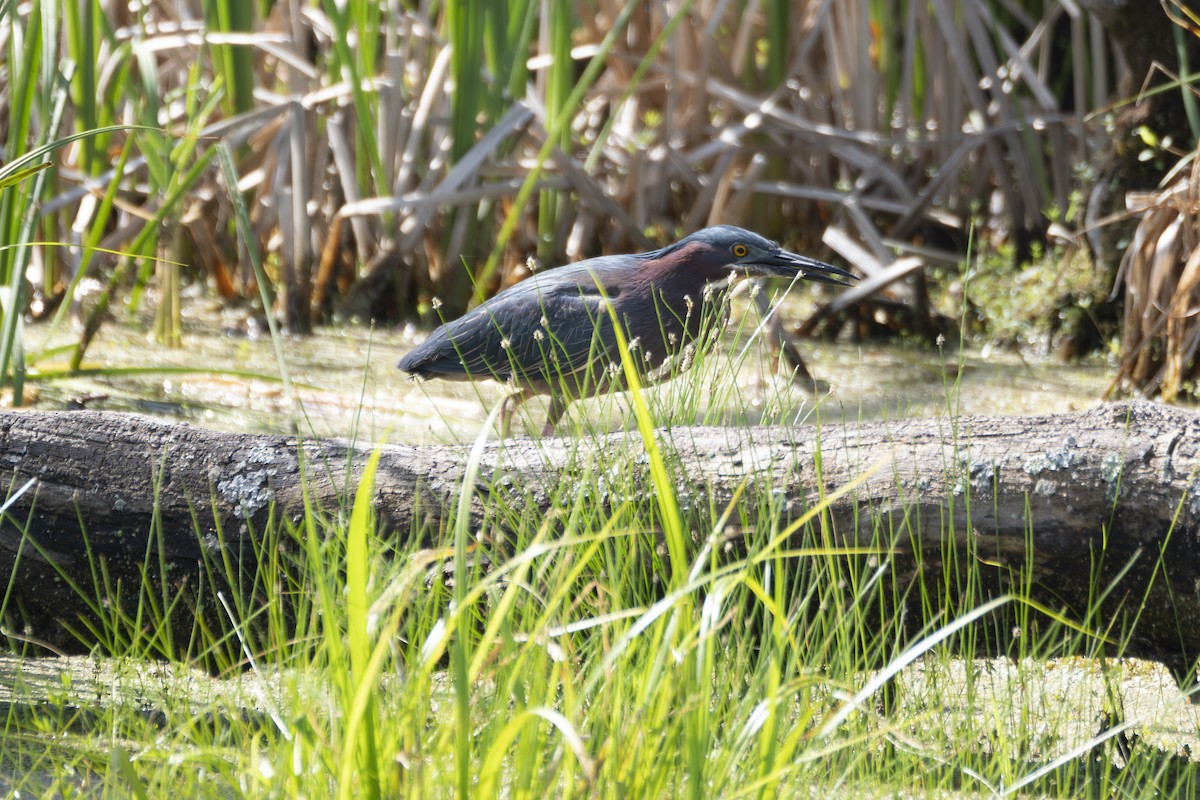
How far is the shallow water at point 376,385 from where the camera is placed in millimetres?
3801

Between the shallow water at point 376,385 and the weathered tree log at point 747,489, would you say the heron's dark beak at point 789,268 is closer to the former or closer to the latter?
the shallow water at point 376,385

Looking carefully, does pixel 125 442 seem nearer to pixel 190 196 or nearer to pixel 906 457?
pixel 906 457

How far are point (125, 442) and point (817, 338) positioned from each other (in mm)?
3433

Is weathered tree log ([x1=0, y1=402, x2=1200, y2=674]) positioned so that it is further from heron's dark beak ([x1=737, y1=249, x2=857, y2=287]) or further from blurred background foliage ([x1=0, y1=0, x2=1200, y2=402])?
blurred background foliage ([x1=0, y1=0, x2=1200, y2=402])

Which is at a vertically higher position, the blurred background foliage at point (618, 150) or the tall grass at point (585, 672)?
the blurred background foliage at point (618, 150)

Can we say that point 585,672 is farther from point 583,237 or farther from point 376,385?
point 583,237

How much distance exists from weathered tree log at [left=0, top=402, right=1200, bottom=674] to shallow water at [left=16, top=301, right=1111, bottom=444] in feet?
3.75

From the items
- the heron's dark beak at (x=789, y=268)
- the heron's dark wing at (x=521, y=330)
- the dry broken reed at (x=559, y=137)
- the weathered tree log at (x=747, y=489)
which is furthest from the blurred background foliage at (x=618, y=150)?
the weathered tree log at (x=747, y=489)

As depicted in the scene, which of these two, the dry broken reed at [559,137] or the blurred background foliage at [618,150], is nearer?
the blurred background foliage at [618,150]

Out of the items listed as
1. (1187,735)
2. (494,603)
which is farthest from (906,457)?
(494,603)

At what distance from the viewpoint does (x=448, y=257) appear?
5293 mm

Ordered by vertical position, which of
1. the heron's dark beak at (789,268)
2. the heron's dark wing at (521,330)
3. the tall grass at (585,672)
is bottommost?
the tall grass at (585,672)

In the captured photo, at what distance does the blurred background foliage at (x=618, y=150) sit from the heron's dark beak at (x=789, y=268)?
4.10 ft

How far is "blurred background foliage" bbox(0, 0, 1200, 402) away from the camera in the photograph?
482cm
